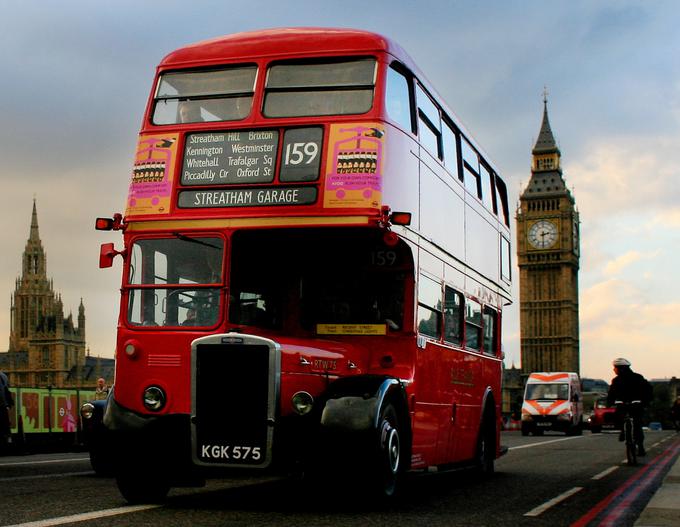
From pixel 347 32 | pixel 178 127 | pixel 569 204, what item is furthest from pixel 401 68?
pixel 569 204

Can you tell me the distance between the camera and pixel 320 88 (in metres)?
9.98

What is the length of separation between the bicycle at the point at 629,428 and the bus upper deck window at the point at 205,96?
398 inches

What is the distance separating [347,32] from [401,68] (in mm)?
642

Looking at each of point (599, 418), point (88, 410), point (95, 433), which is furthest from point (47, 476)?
point (599, 418)

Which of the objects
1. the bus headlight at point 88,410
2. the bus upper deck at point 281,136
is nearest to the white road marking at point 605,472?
the bus upper deck at point 281,136

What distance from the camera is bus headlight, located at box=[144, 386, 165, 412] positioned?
9.13m

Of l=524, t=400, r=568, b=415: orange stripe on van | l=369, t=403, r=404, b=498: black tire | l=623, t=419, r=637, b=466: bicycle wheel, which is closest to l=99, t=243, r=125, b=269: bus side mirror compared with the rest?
l=369, t=403, r=404, b=498: black tire

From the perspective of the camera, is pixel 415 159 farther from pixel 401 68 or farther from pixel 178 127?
pixel 178 127

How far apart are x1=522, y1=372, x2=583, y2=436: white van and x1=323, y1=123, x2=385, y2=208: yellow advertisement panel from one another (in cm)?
3988

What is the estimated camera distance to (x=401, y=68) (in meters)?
10.6

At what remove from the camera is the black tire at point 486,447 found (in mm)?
14711

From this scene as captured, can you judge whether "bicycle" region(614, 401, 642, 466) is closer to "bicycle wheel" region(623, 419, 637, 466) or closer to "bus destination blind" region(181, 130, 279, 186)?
"bicycle wheel" region(623, 419, 637, 466)

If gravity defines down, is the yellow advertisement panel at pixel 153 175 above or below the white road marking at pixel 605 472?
above

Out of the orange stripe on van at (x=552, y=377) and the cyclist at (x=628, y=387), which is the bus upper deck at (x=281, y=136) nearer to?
the cyclist at (x=628, y=387)
